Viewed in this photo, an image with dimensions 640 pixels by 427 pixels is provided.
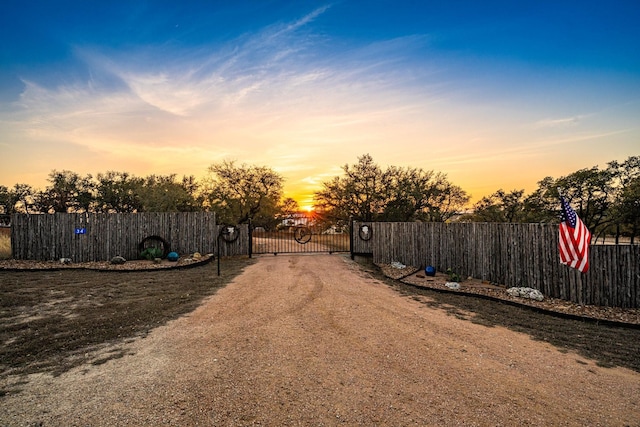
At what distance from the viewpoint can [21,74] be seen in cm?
1076

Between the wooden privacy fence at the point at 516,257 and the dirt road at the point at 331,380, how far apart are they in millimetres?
3227

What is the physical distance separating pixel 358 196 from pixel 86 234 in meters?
16.1

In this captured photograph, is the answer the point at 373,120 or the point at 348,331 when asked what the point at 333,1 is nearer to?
the point at 373,120

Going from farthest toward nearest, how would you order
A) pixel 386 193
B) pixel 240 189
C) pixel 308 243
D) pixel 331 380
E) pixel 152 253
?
pixel 240 189 < pixel 308 243 < pixel 386 193 < pixel 152 253 < pixel 331 380

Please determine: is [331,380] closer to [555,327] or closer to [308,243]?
[555,327]

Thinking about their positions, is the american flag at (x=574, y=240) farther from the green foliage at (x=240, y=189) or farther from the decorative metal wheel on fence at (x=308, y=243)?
the green foliage at (x=240, y=189)

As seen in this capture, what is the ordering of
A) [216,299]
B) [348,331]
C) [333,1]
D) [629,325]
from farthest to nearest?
[333,1]
[216,299]
[629,325]
[348,331]

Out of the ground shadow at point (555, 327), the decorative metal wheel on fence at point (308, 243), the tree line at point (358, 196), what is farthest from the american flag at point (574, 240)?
the tree line at point (358, 196)

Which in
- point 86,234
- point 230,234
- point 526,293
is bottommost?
point 526,293

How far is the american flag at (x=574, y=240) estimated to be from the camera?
6.62 metres

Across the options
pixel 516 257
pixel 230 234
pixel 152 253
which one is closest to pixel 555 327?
pixel 516 257

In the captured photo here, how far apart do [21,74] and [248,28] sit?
26.8 feet

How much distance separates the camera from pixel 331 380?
384cm

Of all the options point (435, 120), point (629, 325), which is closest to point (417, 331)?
point (629, 325)
